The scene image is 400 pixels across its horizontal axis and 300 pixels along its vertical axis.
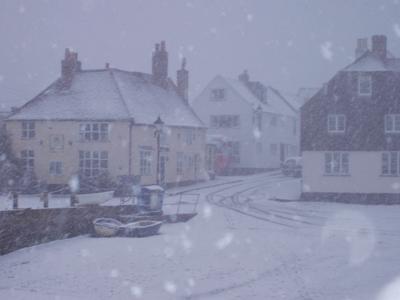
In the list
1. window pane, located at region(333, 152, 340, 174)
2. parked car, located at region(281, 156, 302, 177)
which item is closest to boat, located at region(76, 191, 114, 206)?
window pane, located at region(333, 152, 340, 174)

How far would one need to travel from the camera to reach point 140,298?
16094 mm

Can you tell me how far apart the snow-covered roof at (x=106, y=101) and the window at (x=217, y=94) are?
1219 centimetres

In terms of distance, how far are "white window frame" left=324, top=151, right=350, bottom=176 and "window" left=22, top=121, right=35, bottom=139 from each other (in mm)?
20729

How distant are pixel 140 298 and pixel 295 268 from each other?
17.4 feet

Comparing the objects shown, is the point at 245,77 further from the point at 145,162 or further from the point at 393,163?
the point at 393,163

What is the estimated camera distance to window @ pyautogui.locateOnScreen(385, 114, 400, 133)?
39500 millimetres

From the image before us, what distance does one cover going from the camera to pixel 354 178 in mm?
39812

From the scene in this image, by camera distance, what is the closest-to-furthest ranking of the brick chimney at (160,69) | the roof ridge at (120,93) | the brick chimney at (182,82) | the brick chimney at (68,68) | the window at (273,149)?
the roof ridge at (120,93) → the brick chimney at (68,68) → the brick chimney at (160,69) → the brick chimney at (182,82) → the window at (273,149)

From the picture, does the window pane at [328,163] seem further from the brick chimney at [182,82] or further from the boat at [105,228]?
the boat at [105,228]

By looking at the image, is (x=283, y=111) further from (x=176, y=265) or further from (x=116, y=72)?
(x=176, y=265)

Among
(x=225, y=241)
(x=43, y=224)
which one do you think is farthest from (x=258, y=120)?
(x=43, y=224)

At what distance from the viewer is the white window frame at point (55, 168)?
45.4m

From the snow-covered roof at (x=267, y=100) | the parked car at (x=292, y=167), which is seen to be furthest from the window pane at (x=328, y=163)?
the snow-covered roof at (x=267, y=100)

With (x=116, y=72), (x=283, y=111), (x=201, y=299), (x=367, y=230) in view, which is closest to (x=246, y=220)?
(x=367, y=230)
